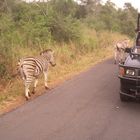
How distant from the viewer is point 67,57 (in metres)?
18.5

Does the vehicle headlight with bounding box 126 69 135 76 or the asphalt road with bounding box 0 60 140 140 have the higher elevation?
the vehicle headlight with bounding box 126 69 135 76

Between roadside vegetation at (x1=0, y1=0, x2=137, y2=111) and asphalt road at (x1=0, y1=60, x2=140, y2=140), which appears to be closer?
asphalt road at (x1=0, y1=60, x2=140, y2=140)

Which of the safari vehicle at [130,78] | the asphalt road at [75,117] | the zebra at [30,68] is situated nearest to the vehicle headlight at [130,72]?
the safari vehicle at [130,78]

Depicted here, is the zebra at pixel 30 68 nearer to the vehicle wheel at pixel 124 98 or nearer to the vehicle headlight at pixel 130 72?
the vehicle wheel at pixel 124 98

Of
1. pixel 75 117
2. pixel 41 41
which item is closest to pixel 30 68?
pixel 75 117

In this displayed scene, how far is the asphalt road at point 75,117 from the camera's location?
24.6 feet

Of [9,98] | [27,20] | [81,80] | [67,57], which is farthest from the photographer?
[27,20]

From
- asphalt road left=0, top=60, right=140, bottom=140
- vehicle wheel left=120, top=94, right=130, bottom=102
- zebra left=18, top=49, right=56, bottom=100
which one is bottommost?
asphalt road left=0, top=60, right=140, bottom=140

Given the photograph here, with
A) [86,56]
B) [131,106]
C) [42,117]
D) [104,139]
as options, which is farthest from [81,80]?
[86,56]

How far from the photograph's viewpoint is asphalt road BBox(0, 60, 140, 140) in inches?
296

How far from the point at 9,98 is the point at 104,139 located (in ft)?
13.0

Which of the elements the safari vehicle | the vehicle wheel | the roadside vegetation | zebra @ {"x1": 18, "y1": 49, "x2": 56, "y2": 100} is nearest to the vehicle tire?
the vehicle wheel

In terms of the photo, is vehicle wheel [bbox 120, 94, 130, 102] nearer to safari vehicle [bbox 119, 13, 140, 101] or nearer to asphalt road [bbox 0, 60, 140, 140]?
asphalt road [bbox 0, 60, 140, 140]

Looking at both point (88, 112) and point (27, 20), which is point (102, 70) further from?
point (88, 112)
